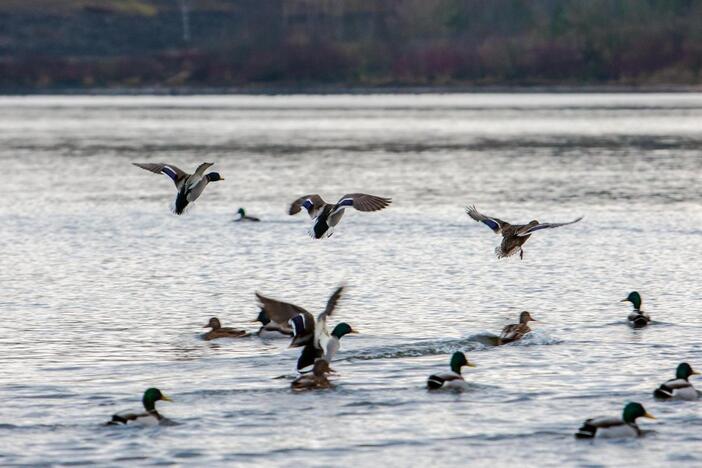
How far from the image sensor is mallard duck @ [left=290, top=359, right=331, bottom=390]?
19578 mm

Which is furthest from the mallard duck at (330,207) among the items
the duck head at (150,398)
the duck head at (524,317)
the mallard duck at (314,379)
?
the duck head at (150,398)

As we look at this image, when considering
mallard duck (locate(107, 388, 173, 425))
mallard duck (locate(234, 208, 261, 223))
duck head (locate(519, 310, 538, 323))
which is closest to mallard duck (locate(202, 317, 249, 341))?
duck head (locate(519, 310, 538, 323))

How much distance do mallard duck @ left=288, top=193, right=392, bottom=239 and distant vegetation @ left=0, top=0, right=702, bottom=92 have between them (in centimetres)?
13514

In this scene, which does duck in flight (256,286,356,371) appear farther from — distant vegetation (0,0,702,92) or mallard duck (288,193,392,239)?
distant vegetation (0,0,702,92)

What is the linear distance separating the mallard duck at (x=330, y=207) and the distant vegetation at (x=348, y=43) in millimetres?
135140

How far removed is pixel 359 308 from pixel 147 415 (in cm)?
912

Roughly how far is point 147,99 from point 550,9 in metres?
51.7

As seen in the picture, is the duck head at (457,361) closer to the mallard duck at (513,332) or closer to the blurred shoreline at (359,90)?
the mallard duck at (513,332)

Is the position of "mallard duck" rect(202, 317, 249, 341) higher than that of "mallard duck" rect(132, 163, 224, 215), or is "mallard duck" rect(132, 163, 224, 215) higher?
"mallard duck" rect(132, 163, 224, 215)

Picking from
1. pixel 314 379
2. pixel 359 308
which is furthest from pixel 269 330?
pixel 314 379

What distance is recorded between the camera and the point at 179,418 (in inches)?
722

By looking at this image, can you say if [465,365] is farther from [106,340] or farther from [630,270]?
[630,270]

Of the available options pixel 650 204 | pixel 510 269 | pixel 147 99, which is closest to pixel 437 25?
pixel 147 99

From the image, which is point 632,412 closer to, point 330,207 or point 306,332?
point 306,332
